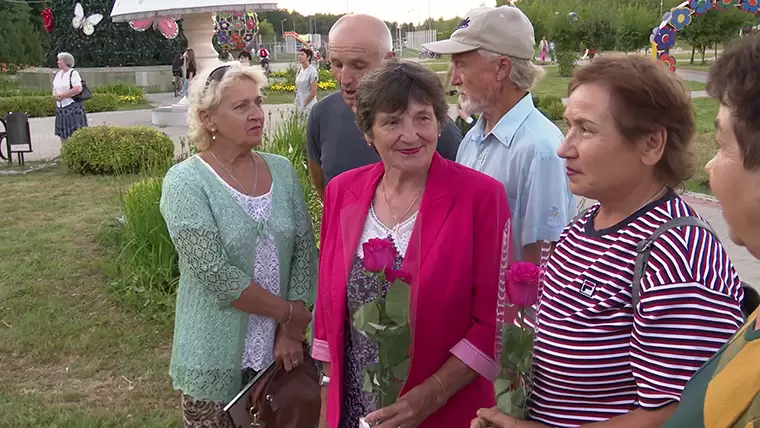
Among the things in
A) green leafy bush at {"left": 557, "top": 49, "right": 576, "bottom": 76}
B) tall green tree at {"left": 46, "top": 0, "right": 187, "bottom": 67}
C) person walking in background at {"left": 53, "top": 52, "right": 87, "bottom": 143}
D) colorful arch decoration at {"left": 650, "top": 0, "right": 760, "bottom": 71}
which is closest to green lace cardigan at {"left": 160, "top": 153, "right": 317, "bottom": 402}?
person walking in background at {"left": 53, "top": 52, "right": 87, "bottom": 143}

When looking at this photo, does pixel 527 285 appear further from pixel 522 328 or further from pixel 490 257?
pixel 490 257

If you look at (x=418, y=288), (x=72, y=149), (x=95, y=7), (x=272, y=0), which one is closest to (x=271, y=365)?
(x=418, y=288)

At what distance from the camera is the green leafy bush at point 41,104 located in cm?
2084

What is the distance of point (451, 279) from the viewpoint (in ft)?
7.14

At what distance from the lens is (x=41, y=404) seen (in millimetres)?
4609

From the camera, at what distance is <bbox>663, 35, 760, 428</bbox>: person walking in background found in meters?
1.13

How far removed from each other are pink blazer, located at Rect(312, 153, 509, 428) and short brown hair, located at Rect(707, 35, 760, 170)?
974 mm

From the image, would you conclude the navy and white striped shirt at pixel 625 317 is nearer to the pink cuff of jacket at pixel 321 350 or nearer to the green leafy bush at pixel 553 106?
the pink cuff of jacket at pixel 321 350

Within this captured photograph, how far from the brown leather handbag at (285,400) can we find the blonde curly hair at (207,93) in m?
0.99

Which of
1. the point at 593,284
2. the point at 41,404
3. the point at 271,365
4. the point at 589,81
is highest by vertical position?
the point at 589,81

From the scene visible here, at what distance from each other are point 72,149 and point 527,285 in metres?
11.4

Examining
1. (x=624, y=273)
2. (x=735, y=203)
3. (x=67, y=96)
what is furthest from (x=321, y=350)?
(x=67, y=96)

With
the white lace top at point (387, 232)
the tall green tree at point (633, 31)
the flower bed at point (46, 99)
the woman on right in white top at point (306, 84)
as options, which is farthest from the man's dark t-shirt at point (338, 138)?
the tall green tree at point (633, 31)

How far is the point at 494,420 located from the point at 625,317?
16.1 inches
